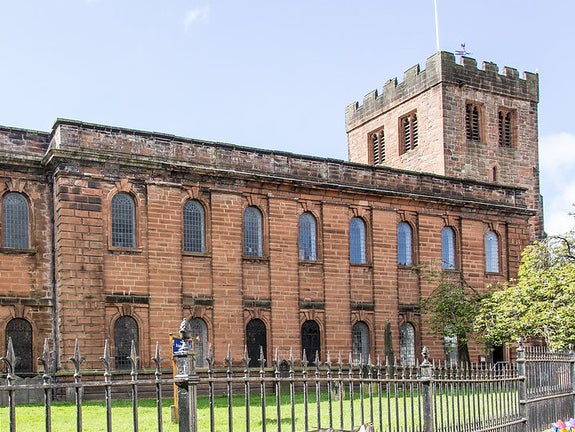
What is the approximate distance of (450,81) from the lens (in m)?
39.1

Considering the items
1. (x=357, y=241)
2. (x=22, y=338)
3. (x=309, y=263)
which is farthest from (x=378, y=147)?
(x=22, y=338)

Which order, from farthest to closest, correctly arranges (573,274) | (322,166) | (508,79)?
1. (508,79)
2. (322,166)
3. (573,274)

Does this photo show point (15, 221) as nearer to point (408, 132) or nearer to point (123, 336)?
point (123, 336)

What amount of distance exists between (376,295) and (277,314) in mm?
4420

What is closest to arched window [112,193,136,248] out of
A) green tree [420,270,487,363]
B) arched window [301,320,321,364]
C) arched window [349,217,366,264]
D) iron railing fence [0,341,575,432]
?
arched window [301,320,321,364]

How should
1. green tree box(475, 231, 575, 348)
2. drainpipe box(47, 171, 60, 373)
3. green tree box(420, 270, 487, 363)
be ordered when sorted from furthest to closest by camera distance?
green tree box(420, 270, 487, 363)
green tree box(475, 231, 575, 348)
drainpipe box(47, 171, 60, 373)

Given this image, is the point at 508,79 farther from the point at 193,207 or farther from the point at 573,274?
the point at 193,207

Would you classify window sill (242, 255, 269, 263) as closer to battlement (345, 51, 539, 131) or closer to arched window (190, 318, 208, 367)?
arched window (190, 318, 208, 367)

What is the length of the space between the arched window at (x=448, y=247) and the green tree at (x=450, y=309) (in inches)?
37.0

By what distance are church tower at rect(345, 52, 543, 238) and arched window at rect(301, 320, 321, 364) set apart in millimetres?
12652

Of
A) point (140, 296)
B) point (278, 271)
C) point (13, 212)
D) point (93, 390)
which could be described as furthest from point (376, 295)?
point (13, 212)

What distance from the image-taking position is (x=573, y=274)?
26328 mm

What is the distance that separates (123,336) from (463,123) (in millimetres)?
21060

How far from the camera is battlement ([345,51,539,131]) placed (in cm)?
3916
